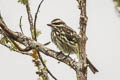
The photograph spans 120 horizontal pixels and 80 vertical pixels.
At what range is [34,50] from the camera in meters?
3.62

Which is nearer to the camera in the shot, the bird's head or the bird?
the bird

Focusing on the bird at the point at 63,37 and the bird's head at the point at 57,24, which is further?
the bird's head at the point at 57,24

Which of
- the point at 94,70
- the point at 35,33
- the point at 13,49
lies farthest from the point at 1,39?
the point at 94,70

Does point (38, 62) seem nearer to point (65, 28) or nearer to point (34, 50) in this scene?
point (34, 50)

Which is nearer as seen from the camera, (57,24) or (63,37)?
(63,37)

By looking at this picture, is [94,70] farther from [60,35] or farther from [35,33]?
[35,33]

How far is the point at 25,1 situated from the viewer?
3750 millimetres

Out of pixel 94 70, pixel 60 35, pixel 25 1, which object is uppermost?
pixel 25 1

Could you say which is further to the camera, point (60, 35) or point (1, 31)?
point (60, 35)

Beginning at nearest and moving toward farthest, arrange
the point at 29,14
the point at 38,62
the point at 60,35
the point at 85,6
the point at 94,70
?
the point at 85,6 < the point at 38,62 < the point at 29,14 < the point at 94,70 < the point at 60,35

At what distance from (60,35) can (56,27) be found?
301 mm

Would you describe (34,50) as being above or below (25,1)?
below

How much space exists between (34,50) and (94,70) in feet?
8.31

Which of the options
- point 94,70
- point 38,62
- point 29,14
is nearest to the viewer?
Answer: point 38,62
